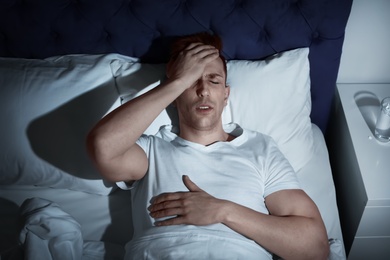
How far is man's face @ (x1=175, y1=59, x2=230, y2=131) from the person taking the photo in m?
1.48

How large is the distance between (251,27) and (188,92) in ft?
1.48

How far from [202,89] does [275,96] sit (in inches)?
14.4

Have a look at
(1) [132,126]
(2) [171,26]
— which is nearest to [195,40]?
(2) [171,26]

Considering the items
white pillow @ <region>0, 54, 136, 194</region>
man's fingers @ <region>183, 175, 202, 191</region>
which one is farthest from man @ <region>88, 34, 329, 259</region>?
white pillow @ <region>0, 54, 136, 194</region>

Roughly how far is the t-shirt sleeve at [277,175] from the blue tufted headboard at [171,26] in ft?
1.64

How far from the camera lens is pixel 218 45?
5.38 ft

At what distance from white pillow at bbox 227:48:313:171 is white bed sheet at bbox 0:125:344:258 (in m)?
0.11

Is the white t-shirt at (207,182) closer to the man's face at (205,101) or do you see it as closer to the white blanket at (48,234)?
the man's face at (205,101)

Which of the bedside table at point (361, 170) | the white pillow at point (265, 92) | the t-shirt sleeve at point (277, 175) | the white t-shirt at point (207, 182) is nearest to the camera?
the white t-shirt at point (207, 182)

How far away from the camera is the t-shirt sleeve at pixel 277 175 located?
1.44 metres

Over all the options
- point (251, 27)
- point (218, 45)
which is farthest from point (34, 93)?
point (251, 27)

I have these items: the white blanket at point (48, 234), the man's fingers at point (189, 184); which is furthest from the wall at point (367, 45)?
the white blanket at point (48, 234)

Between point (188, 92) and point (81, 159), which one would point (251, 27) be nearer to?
point (188, 92)

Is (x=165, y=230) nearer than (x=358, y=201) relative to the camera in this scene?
Yes
